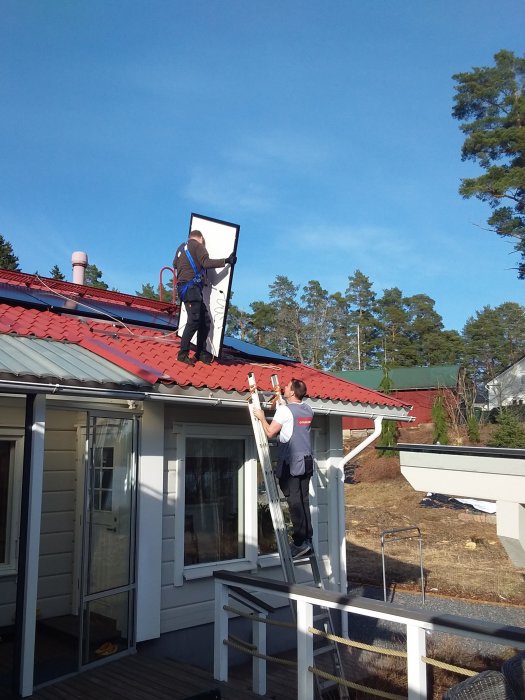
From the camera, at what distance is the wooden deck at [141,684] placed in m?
4.91

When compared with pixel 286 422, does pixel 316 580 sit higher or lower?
lower

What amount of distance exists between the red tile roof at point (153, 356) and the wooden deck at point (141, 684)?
8.27 feet

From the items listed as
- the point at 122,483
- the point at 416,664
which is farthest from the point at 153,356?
the point at 416,664

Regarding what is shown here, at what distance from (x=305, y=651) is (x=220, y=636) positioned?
102 cm

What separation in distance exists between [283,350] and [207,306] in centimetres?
5225

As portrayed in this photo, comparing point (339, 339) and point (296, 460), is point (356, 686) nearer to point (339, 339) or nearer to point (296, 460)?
point (296, 460)

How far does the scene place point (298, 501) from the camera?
5582 millimetres

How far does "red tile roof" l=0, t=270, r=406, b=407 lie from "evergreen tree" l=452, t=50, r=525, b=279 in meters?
22.8

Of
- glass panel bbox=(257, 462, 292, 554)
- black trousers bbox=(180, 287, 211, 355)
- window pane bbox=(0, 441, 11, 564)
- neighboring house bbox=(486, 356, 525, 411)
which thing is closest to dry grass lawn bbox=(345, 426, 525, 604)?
glass panel bbox=(257, 462, 292, 554)

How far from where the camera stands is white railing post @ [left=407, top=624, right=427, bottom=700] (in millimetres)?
3801

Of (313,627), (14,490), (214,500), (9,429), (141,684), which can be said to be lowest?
(141,684)

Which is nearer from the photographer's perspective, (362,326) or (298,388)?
(298,388)

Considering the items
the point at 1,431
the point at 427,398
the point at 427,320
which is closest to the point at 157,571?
the point at 1,431

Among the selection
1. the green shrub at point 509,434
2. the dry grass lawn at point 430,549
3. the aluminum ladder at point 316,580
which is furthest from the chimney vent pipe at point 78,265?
the green shrub at point 509,434
